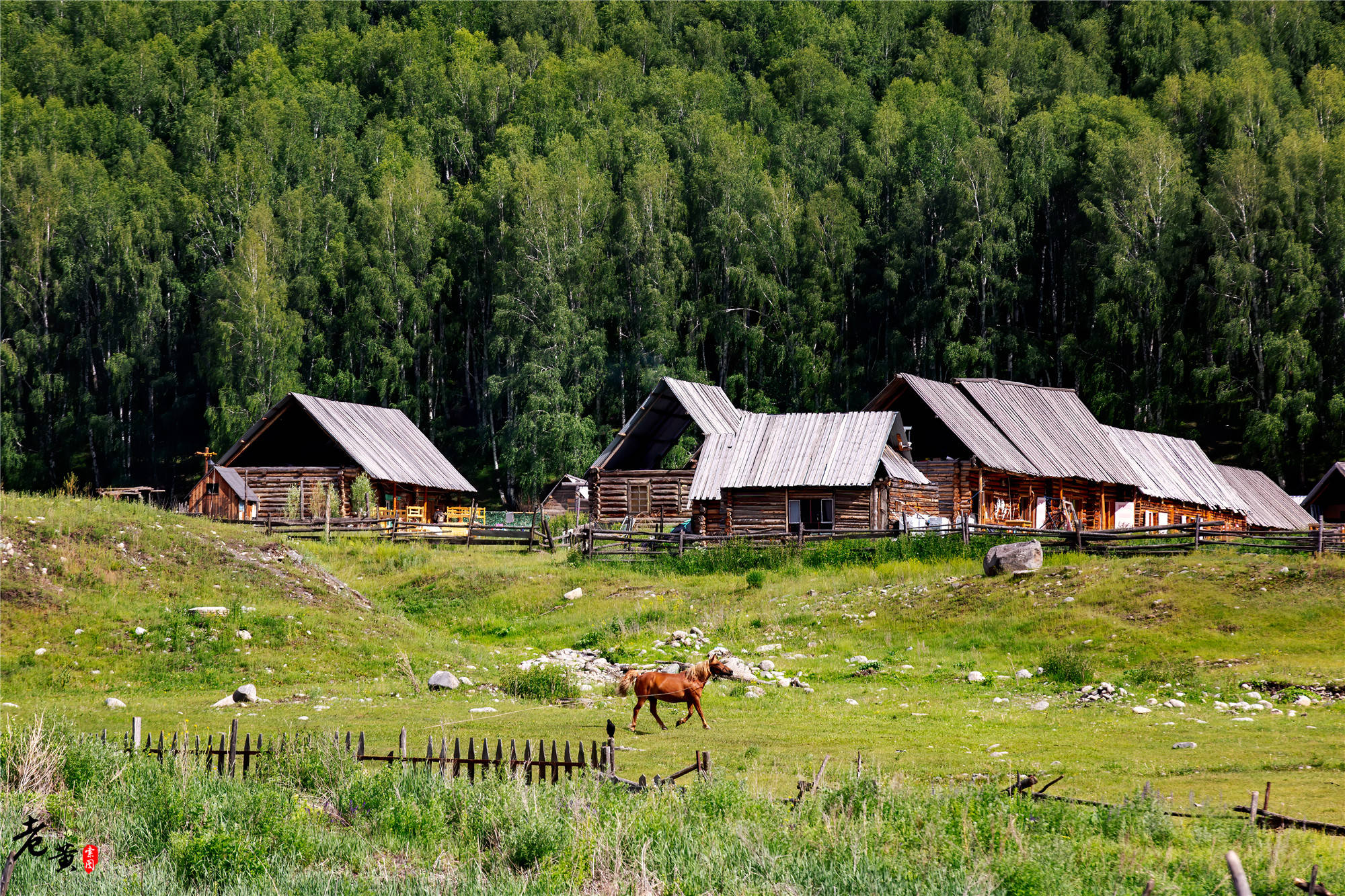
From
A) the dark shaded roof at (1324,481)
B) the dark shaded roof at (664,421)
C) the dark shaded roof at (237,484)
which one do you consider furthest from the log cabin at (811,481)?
the dark shaded roof at (237,484)

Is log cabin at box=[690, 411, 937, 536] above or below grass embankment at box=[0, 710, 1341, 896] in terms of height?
above

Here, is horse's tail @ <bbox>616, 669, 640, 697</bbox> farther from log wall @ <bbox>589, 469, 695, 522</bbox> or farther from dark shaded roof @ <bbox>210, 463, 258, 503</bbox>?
dark shaded roof @ <bbox>210, 463, 258, 503</bbox>

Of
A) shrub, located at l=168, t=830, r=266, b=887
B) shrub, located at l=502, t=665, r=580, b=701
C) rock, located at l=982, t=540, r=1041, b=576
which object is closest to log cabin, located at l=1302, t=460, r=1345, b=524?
rock, located at l=982, t=540, r=1041, b=576

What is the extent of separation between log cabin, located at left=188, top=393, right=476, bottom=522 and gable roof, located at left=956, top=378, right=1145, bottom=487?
24.5 meters

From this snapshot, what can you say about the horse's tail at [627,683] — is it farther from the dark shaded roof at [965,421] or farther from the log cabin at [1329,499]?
the log cabin at [1329,499]

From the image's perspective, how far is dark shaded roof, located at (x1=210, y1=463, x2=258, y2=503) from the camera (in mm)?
58531

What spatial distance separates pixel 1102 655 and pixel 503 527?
28.2 m

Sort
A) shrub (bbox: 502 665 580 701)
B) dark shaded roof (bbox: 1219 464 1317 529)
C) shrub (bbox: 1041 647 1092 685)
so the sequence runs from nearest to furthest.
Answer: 1. shrub (bbox: 502 665 580 701)
2. shrub (bbox: 1041 647 1092 685)
3. dark shaded roof (bbox: 1219 464 1317 529)

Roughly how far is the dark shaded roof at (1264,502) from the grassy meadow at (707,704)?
2571 centimetres

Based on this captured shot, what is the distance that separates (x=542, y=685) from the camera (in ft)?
87.2

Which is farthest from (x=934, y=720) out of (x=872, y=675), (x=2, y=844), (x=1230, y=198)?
(x=1230, y=198)

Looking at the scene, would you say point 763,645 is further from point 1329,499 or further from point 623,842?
point 1329,499

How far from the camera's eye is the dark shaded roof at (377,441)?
5803 centimetres

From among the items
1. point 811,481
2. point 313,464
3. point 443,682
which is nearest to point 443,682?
point 443,682
